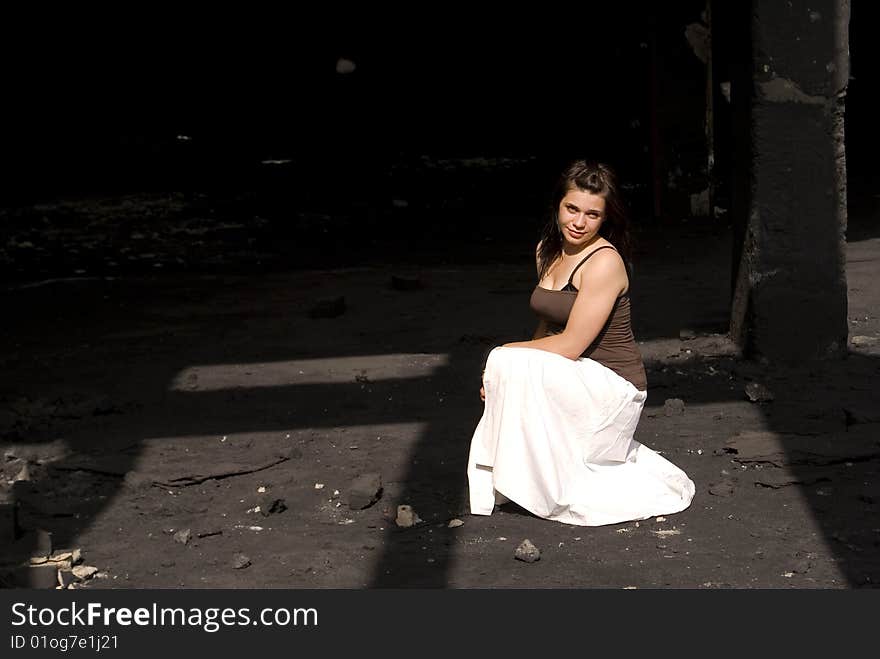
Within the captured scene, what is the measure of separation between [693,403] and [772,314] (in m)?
0.86

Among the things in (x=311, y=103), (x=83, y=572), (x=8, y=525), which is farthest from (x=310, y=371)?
(x=311, y=103)

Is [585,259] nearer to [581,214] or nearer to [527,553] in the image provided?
[581,214]

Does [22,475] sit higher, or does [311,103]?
[311,103]

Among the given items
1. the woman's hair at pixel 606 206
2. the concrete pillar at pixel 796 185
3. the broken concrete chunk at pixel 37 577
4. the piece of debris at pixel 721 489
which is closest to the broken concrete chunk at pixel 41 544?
the broken concrete chunk at pixel 37 577

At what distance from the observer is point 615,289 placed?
5.11 meters

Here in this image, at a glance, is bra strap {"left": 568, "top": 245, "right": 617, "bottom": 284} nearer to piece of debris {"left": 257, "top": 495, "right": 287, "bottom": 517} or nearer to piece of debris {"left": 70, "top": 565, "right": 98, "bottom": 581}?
piece of debris {"left": 257, "top": 495, "right": 287, "bottom": 517}

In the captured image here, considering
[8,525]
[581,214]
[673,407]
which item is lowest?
[673,407]

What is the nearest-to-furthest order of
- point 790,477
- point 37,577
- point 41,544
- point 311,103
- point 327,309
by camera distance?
point 37,577, point 41,544, point 790,477, point 327,309, point 311,103

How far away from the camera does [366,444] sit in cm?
628

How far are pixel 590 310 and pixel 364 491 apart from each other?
3.89 ft

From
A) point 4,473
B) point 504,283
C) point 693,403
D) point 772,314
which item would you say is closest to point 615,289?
point 693,403

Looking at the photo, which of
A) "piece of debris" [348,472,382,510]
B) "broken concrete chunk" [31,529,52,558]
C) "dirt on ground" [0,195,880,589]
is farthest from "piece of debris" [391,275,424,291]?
"broken concrete chunk" [31,529,52,558]

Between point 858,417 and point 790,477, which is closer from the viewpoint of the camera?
point 790,477

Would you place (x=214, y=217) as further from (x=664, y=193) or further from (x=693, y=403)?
(x=693, y=403)
